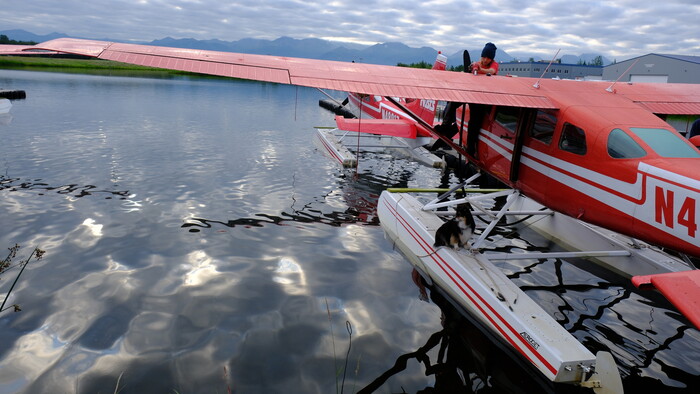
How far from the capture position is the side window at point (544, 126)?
5793mm

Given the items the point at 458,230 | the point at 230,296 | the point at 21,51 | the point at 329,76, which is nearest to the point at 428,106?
the point at 329,76

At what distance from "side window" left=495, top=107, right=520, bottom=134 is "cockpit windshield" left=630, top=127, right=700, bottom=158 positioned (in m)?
1.74

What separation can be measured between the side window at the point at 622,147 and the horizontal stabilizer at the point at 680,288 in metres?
1.67

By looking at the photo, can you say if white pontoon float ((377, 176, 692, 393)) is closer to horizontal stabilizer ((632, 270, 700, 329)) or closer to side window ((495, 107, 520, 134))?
side window ((495, 107, 520, 134))

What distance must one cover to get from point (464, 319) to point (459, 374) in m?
1.24

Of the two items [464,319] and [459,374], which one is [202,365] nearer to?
[459,374]

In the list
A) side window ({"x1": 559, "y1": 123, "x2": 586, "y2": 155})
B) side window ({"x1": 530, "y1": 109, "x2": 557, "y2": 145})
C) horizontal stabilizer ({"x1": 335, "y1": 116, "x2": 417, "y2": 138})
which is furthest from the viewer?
horizontal stabilizer ({"x1": 335, "y1": 116, "x2": 417, "y2": 138})

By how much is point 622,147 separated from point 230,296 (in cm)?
528

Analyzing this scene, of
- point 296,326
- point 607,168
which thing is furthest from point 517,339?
point 296,326

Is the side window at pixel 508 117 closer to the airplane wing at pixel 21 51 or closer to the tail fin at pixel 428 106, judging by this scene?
the airplane wing at pixel 21 51

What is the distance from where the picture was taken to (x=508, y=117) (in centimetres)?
664

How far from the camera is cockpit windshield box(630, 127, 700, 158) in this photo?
4668 millimetres

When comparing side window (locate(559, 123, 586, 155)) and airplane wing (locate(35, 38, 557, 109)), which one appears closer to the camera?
side window (locate(559, 123, 586, 155))

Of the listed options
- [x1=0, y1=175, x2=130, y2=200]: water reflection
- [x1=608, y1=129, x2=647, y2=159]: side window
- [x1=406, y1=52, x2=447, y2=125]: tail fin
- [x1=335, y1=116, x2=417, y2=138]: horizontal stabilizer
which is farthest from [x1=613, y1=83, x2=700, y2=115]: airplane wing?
[x1=0, y1=175, x2=130, y2=200]: water reflection
